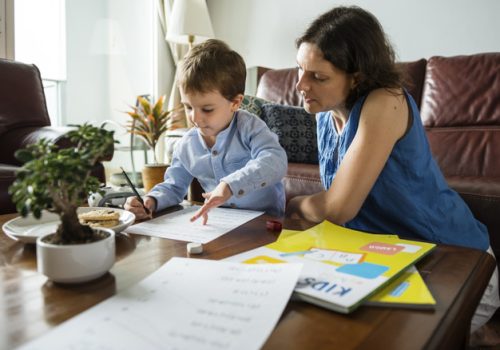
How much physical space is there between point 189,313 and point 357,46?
29.8 inches

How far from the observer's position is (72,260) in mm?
527

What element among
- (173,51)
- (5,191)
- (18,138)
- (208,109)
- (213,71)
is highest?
(173,51)

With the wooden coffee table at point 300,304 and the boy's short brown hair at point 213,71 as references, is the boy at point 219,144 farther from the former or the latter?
the wooden coffee table at point 300,304

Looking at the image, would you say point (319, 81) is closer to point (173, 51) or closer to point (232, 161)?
point (232, 161)

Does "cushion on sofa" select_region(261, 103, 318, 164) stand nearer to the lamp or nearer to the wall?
the wall

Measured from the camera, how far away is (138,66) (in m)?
4.34

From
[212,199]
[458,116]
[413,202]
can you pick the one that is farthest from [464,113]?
[212,199]

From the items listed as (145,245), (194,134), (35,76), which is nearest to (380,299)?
(145,245)

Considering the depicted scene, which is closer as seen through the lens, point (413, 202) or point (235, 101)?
point (413, 202)

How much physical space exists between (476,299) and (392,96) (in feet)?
1.71

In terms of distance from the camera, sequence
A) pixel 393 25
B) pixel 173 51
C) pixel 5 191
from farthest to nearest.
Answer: pixel 173 51
pixel 393 25
pixel 5 191

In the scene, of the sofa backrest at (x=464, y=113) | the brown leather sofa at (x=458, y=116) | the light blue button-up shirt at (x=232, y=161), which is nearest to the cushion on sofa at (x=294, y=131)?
the brown leather sofa at (x=458, y=116)

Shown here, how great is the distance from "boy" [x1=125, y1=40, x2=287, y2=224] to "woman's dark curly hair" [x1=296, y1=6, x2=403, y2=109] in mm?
251

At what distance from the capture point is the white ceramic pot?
1.72 feet
